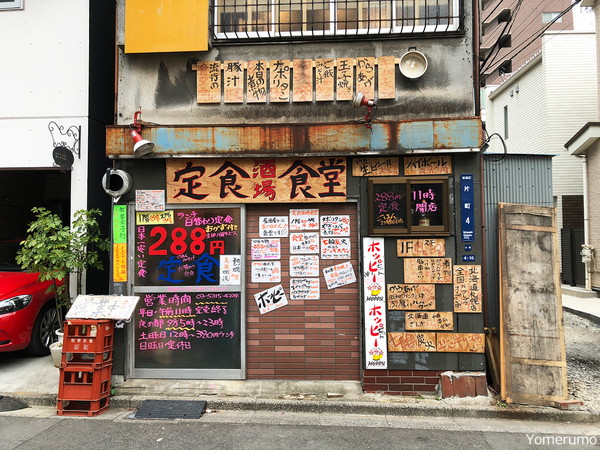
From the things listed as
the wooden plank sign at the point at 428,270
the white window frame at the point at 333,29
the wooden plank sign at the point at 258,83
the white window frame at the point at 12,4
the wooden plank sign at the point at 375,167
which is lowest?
the wooden plank sign at the point at 428,270

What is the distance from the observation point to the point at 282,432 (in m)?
4.75

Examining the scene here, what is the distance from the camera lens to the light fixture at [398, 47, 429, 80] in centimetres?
581

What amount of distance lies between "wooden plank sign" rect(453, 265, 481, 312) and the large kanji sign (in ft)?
6.37

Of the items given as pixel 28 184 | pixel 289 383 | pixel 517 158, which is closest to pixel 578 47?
pixel 517 158

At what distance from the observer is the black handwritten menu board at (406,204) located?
5688 mm

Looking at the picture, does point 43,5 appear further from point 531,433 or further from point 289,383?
point 531,433

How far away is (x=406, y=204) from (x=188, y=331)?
11.8ft

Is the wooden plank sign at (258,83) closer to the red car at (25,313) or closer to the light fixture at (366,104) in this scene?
the light fixture at (366,104)

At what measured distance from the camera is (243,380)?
5898mm

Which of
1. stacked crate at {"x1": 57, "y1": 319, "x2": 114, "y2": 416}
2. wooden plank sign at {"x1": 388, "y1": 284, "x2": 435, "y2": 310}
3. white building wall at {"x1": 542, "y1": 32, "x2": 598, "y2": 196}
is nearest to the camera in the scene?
stacked crate at {"x1": 57, "y1": 319, "x2": 114, "y2": 416}

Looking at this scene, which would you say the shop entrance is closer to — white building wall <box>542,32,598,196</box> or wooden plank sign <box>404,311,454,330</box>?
wooden plank sign <box>404,311,454,330</box>

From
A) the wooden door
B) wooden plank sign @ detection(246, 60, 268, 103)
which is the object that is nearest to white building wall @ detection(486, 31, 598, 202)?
the wooden door

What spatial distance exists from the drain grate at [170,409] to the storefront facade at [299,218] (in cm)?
54

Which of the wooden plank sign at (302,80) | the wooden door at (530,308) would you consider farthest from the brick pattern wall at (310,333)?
the wooden door at (530,308)
